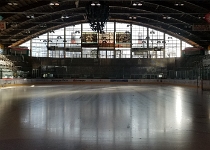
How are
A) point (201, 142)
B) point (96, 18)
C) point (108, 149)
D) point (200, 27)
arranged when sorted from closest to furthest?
point (108, 149) < point (201, 142) < point (96, 18) < point (200, 27)

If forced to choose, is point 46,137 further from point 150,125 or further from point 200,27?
point 200,27

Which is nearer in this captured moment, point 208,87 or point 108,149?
point 108,149

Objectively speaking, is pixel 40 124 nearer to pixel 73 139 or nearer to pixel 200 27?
pixel 73 139

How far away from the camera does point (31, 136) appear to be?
7504 millimetres

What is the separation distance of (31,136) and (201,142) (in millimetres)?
4795

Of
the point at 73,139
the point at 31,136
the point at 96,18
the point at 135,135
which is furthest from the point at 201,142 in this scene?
the point at 96,18

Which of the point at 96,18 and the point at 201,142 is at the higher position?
the point at 96,18

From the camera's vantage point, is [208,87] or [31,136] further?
[208,87]

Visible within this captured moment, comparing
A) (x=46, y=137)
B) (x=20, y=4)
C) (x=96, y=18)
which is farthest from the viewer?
(x=20, y=4)

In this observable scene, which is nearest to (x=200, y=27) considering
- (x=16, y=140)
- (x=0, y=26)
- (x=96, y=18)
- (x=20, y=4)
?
(x=96, y=18)

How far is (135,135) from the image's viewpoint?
302 inches

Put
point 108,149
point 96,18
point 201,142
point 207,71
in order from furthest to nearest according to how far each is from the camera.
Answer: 1. point 207,71
2. point 96,18
3. point 201,142
4. point 108,149

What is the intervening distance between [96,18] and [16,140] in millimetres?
23607

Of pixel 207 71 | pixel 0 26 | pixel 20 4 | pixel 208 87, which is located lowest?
pixel 208 87
